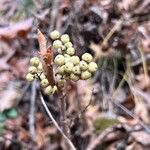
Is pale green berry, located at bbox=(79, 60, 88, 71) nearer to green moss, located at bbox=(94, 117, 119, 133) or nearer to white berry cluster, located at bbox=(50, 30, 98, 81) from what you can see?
white berry cluster, located at bbox=(50, 30, 98, 81)

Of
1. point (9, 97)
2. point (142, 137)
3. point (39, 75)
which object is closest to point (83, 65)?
point (39, 75)

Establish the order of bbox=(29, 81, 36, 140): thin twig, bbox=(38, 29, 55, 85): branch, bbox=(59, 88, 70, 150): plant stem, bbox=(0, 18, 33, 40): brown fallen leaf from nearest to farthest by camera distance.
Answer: bbox=(38, 29, 55, 85): branch
bbox=(59, 88, 70, 150): plant stem
bbox=(29, 81, 36, 140): thin twig
bbox=(0, 18, 33, 40): brown fallen leaf

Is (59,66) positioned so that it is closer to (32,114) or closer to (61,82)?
(61,82)

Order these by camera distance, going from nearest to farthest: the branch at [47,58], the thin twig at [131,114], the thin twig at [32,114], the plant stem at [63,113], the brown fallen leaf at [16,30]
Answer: the branch at [47,58] < the plant stem at [63,113] < the thin twig at [131,114] < the thin twig at [32,114] < the brown fallen leaf at [16,30]

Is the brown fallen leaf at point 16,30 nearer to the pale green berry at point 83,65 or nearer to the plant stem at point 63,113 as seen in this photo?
the plant stem at point 63,113

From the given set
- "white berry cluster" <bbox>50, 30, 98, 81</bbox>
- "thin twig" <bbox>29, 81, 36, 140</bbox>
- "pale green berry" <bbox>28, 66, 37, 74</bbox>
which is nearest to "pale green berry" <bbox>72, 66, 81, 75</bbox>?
"white berry cluster" <bbox>50, 30, 98, 81</bbox>

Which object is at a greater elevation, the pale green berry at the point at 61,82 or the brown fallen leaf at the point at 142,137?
the pale green berry at the point at 61,82

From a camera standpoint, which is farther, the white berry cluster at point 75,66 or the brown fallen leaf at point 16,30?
the brown fallen leaf at point 16,30

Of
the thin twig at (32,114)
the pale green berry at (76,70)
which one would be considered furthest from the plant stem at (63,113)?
the thin twig at (32,114)
